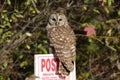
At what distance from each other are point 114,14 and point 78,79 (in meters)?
0.94

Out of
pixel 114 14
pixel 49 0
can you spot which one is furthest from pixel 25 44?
pixel 114 14

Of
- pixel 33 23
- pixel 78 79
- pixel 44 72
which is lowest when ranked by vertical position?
pixel 78 79

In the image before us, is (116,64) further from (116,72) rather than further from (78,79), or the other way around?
(78,79)

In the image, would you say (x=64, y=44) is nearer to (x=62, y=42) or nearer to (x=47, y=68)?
(x=62, y=42)

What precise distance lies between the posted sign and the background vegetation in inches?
54.1

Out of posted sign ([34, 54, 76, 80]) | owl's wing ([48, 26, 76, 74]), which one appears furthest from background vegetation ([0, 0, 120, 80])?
posted sign ([34, 54, 76, 80])

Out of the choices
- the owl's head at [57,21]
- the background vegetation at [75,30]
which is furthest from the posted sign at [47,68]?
the background vegetation at [75,30]

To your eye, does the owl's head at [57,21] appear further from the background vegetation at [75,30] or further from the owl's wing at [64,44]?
the background vegetation at [75,30]

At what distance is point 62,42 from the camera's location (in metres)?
3.94

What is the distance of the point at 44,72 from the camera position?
129 inches

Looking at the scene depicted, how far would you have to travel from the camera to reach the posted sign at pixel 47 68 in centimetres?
324

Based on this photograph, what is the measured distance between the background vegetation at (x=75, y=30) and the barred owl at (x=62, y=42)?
0.45 metres

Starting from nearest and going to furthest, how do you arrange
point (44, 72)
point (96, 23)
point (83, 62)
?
point (44, 72) < point (96, 23) < point (83, 62)

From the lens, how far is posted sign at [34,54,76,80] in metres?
3.24
